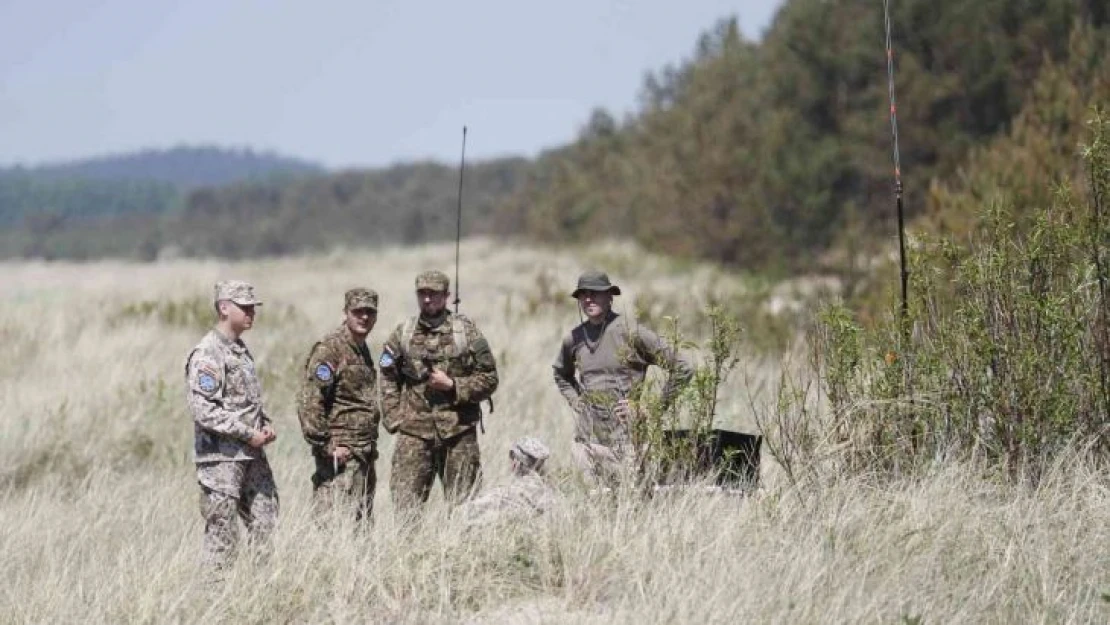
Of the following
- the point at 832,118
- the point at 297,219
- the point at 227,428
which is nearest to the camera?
the point at 227,428

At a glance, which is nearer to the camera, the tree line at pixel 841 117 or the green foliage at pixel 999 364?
the green foliage at pixel 999 364

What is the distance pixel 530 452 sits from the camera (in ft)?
23.3

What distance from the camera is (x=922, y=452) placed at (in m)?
7.09

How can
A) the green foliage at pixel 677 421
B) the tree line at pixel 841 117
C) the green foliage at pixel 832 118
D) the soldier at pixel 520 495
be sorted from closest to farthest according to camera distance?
the soldier at pixel 520 495
the green foliage at pixel 677 421
the tree line at pixel 841 117
the green foliage at pixel 832 118

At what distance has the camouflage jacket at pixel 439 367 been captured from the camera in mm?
7473

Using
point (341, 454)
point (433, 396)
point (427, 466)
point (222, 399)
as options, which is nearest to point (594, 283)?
point (433, 396)

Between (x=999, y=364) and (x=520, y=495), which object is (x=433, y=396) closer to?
(x=520, y=495)

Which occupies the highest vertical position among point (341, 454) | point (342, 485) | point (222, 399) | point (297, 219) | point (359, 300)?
point (359, 300)

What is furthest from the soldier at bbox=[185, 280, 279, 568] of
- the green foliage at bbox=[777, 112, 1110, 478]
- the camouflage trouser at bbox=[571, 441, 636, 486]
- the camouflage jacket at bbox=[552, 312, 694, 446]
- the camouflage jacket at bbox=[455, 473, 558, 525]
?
the green foliage at bbox=[777, 112, 1110, 478]

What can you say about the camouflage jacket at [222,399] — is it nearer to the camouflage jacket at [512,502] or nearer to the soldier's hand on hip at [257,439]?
the soldier's hand on hip at [257,439]

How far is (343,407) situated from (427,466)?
536 mm

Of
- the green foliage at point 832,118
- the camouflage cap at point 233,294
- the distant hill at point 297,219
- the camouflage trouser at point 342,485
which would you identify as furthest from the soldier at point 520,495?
the distant hill at point 297,219

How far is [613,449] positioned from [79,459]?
4.51 m

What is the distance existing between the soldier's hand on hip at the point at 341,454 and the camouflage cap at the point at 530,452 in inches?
32.6
